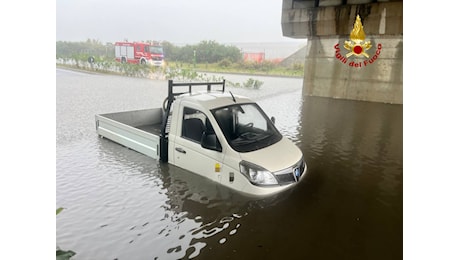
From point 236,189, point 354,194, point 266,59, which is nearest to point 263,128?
point 236,189

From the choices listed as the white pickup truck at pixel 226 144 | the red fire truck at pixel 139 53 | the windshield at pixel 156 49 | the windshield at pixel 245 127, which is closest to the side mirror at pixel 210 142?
the white pickup truck at pixel 226 144

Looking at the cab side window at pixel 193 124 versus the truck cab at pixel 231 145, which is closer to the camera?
the truck cab at pixel 231 145

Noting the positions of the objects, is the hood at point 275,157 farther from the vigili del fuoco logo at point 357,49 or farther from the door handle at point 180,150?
the vigili del fuoco logo at point 357,49

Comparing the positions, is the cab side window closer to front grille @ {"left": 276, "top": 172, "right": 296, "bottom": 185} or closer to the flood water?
the flood water

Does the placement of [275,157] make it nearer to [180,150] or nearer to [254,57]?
[180,150]

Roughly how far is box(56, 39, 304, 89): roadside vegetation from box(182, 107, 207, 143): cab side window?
577 inches

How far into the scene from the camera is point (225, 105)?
5.54 m

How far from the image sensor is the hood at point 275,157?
4.69 metres

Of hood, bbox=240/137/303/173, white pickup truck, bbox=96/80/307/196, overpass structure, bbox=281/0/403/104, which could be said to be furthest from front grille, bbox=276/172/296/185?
overpass structure, bbox=281/0/403/104

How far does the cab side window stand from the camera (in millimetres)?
5348

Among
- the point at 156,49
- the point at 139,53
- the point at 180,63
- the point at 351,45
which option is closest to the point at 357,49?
the point at 351,45

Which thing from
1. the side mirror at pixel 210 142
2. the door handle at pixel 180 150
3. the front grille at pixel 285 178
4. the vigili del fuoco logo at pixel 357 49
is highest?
the vigili del fuoco logo at pixel 357 49

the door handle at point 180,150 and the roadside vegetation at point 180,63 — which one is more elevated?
the roadside vegetation at point 180,63
